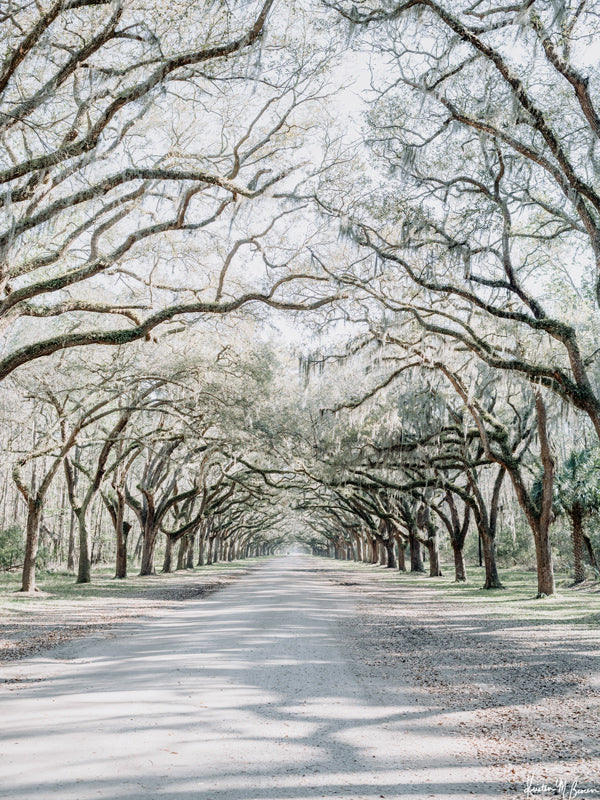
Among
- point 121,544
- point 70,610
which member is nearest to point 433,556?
point 121,544

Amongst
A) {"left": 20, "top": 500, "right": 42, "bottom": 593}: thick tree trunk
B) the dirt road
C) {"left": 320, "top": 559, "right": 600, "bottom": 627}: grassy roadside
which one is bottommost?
{"left": 320, "top": 559, "right": 600, "bottom": 627}: grassy roadside

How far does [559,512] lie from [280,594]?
12.1 meters

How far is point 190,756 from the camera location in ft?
12.8

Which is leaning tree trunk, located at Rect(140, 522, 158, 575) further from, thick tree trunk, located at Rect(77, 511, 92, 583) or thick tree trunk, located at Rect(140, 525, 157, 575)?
thick tree trunk, located at Rect(77, 511, 92, 583)

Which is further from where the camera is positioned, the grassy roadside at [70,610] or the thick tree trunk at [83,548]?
the thick tree trunk at [83,548]

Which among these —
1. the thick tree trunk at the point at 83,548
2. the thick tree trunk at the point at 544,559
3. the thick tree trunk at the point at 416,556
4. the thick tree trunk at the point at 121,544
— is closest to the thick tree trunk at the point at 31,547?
the thick tree trunk at the point at 83,548

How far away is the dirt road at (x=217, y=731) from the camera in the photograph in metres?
3.49

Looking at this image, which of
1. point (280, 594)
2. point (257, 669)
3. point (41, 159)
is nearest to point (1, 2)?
point (41, 159)

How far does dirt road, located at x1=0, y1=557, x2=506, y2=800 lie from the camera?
11.5ft

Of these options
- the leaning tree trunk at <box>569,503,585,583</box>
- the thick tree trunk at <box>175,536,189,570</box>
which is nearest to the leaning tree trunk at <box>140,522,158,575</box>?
the thick tree trunk at <box>175,536,189,570</box>

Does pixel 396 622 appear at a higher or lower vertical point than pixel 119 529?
lower

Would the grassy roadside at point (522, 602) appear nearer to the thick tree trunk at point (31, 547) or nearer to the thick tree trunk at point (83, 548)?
the thick tree trunk at point (83, 548)

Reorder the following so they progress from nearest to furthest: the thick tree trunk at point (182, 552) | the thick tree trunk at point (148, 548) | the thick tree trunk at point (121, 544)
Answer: the thick tree trunk at point (121, 544)
the thick tree trunk at point (148, 548)
the thick tree trunk at point (182, 552)

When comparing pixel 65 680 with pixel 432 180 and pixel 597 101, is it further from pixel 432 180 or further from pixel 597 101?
pixel 597 101
